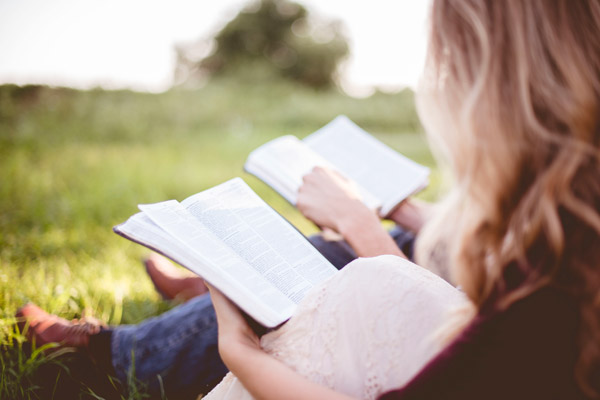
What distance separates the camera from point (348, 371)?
724 millimetres

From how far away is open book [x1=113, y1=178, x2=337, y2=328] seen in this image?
0.80 meters

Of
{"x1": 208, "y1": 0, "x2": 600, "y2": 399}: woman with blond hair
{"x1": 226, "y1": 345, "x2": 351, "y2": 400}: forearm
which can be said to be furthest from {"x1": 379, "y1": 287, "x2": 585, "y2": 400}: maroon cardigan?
{"x1": 226, "y1": 345, "x2": 351, "y2": 400}: forearm

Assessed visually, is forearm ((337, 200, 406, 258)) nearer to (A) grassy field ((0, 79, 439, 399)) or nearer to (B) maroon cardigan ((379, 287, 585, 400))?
(B) maroon cardigan ((379, 287, 585, 400))

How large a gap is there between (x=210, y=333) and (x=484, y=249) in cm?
83

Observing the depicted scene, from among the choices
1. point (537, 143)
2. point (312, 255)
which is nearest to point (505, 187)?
point (537, 143)

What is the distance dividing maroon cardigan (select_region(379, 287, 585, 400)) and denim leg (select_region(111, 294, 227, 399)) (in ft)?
2.43

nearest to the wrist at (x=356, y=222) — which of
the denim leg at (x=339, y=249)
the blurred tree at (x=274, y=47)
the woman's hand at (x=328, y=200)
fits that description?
the woman's hand at (x=328, y=200)

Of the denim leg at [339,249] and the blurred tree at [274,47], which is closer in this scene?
the denim leg at [339,249]

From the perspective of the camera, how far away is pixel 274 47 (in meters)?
15.0

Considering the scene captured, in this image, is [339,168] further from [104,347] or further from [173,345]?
[104,347]

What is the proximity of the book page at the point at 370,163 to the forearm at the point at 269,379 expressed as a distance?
0.83 m

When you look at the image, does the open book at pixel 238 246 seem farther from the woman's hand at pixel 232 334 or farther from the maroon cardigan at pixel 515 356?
the maroon cardigan at pixel 515 356

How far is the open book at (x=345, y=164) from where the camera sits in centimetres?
138

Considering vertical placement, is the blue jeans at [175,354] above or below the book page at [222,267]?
below
